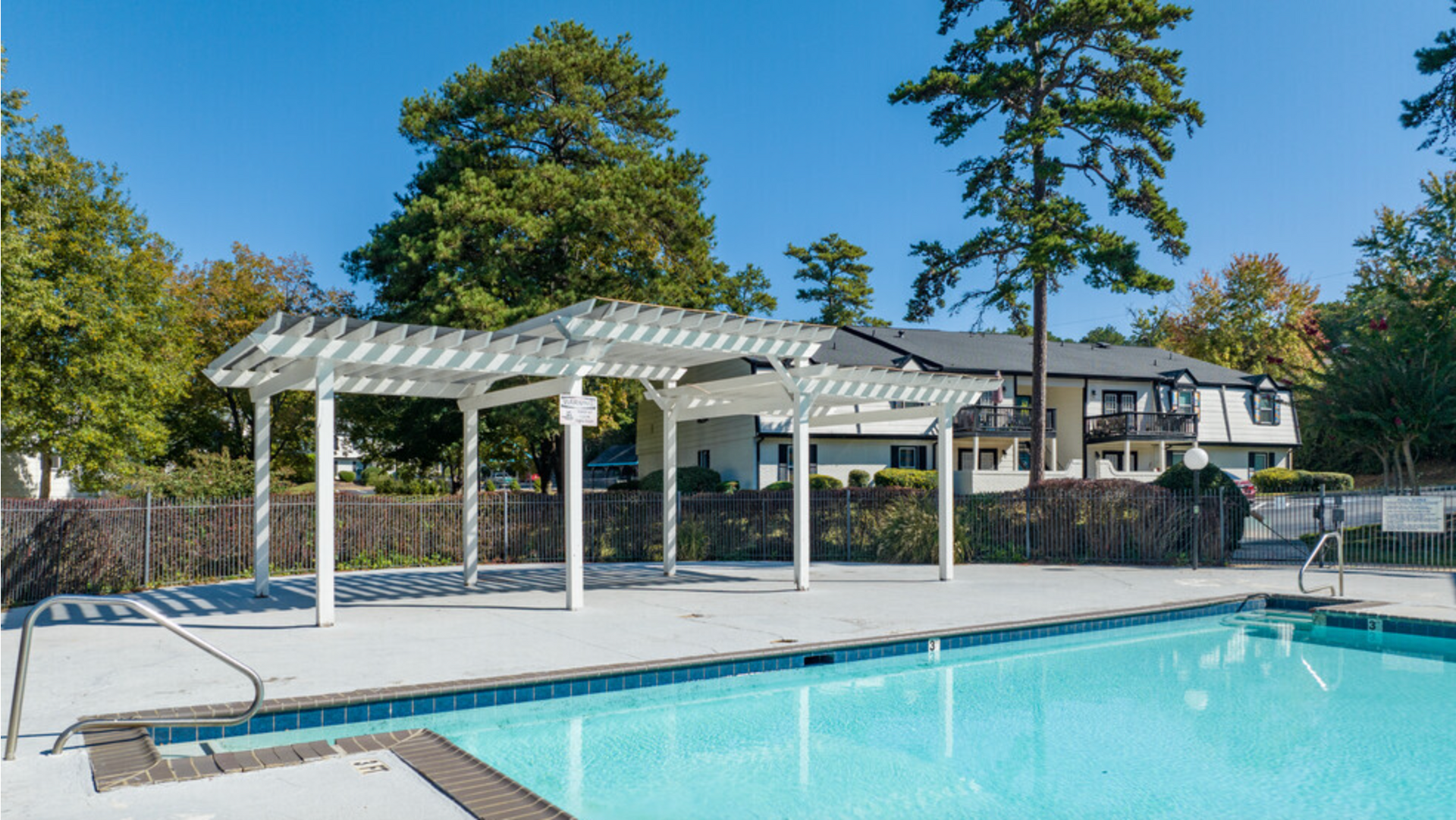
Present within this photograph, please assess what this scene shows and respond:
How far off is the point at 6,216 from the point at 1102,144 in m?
27.0

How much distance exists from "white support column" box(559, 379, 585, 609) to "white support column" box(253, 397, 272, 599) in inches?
167

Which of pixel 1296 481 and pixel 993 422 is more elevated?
pixel 993 422

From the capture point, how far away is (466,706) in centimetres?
713

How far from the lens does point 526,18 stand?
2478 centimetres

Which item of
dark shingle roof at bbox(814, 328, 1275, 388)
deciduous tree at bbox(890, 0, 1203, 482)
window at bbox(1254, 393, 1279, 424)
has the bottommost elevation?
window at bbox(1254, 393, 1279, 424)

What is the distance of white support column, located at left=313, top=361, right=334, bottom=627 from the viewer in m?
9.93

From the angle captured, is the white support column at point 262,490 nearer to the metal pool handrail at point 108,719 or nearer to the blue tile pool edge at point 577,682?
the blue tile pool edge at point 577,682

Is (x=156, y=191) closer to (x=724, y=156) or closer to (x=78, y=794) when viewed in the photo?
(x=724, y=156)

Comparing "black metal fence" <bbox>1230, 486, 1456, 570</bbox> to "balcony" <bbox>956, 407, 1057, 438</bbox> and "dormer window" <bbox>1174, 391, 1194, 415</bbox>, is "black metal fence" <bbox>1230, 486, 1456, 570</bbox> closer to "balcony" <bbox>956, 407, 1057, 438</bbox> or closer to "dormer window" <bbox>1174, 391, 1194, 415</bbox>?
"balcony" <bbox>956, 407, 1057, 438</bbox>

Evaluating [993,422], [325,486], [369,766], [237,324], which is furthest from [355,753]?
[993,422]

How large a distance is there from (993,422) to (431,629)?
29.2 meters

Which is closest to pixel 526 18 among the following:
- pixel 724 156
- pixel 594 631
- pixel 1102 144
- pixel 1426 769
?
pixel 724 156

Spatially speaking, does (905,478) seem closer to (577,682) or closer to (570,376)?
(570,376)

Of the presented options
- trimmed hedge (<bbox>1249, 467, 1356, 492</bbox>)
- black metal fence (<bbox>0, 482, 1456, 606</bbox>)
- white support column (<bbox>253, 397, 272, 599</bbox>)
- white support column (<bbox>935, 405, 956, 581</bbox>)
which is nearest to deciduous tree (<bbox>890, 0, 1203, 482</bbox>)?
black metal fence (<bbox>0, 482, 1456, 606</bbox>)
